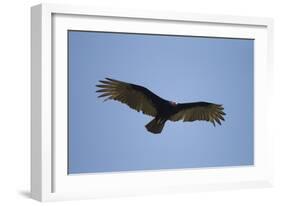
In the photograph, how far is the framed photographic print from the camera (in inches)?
111

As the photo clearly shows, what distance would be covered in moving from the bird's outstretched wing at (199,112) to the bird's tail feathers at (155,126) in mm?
52

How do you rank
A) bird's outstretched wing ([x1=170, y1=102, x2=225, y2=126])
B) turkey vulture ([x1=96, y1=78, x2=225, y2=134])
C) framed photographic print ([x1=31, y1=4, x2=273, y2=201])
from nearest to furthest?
framed photographic print ([x1=31, y1=4, x2=273, y2=201]) < turkey vulture ([x1=96, y1=78, x2=225, y2=134]) < bird's outstretched wing ([x1=170, y1=102, x2=225, y2=126])

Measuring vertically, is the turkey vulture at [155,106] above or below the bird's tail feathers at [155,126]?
above

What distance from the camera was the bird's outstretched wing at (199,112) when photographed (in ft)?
10.0

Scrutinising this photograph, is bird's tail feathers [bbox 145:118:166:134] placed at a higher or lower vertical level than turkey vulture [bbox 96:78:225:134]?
lower

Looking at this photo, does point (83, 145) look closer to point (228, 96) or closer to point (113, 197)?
point (113, 197)

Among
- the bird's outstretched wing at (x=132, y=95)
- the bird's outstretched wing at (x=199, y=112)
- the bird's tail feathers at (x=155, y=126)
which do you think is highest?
the bird's outstretched wing at (x=132, y=95)

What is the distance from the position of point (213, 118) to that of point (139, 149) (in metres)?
0.35

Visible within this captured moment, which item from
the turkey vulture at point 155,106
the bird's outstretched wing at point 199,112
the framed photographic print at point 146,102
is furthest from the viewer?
the bird's outstretched wing at point 199,112

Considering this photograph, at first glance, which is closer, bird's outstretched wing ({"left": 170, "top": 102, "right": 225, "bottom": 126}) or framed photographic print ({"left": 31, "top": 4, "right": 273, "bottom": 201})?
framed photographic print ({"left": 31, "top": 4, "right": 273, "bottom": 201})

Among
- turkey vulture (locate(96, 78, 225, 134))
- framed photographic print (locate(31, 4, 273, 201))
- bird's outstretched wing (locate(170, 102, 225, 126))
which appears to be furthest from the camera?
bird's outstretched wing (locate(170, 102, 225, 126))

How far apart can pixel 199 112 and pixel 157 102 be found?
7.3 inches

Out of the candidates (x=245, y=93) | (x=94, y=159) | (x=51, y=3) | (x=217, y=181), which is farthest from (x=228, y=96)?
(x=51, y=3)

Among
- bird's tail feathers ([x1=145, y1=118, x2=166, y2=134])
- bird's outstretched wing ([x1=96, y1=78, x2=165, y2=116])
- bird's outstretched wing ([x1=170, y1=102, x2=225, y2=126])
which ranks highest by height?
bird's outstretched wing ([x1=96, y1=78, x2=165, y2=116])
